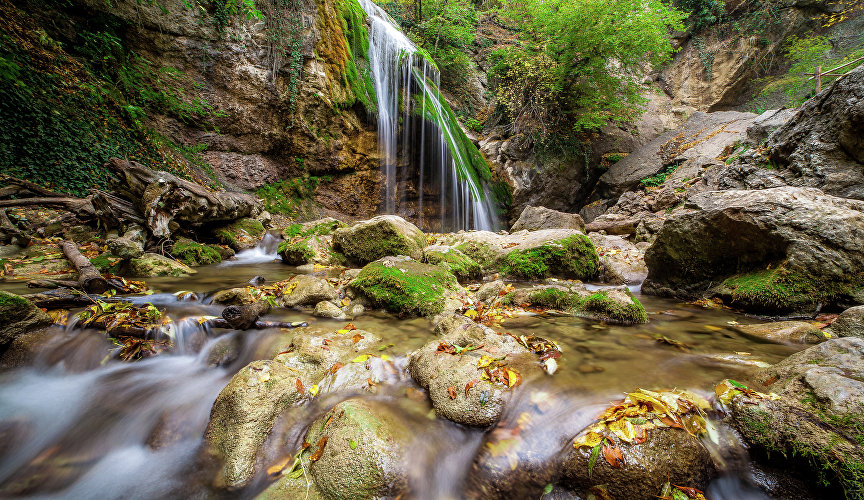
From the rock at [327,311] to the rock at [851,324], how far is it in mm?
4189

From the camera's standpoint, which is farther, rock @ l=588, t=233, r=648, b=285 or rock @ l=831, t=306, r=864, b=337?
rock @ l=588, t=233, r=648, b=285

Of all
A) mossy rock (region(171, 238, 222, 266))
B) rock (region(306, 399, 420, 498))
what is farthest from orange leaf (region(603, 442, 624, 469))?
mossy rock (region(171, 238, 222, 266))

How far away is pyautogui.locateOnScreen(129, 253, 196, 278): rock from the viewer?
4312 millimetres

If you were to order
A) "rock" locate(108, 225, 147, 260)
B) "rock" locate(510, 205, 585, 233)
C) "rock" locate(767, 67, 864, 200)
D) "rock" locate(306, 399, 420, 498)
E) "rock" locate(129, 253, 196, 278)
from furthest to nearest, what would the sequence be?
1. "rock" locate(510, 205, 585, 233)
2. "rock" locate(767, 67, 864, 200)
3. "rock" locate(108, 225, 147, 260)
4. "rock" locate(129, 253, 196, 278)
5. "rock" locate(306, 399, 420, 498)

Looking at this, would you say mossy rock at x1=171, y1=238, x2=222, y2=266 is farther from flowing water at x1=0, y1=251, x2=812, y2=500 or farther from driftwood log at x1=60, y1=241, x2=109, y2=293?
flowing water at x1=0, y1=251, x2=812, y2=500

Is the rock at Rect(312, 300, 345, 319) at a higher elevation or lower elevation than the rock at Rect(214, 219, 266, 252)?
lower

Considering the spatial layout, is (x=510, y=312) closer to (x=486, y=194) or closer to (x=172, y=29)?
(x=486, y=194)

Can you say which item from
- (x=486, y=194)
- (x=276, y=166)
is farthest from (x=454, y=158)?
(x=276, y=166)

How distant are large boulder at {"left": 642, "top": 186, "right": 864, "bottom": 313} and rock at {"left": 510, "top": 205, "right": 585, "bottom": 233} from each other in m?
4.76

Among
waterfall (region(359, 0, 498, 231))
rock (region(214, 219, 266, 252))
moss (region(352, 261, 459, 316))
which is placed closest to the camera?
moss (region(352, 261, 459, 316))

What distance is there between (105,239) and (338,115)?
7536 mm

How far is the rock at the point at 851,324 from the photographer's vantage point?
7.28 feet

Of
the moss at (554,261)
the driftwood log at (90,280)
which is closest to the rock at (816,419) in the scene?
the moss at (554,261)

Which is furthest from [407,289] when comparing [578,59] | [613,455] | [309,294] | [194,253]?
[578,59]
